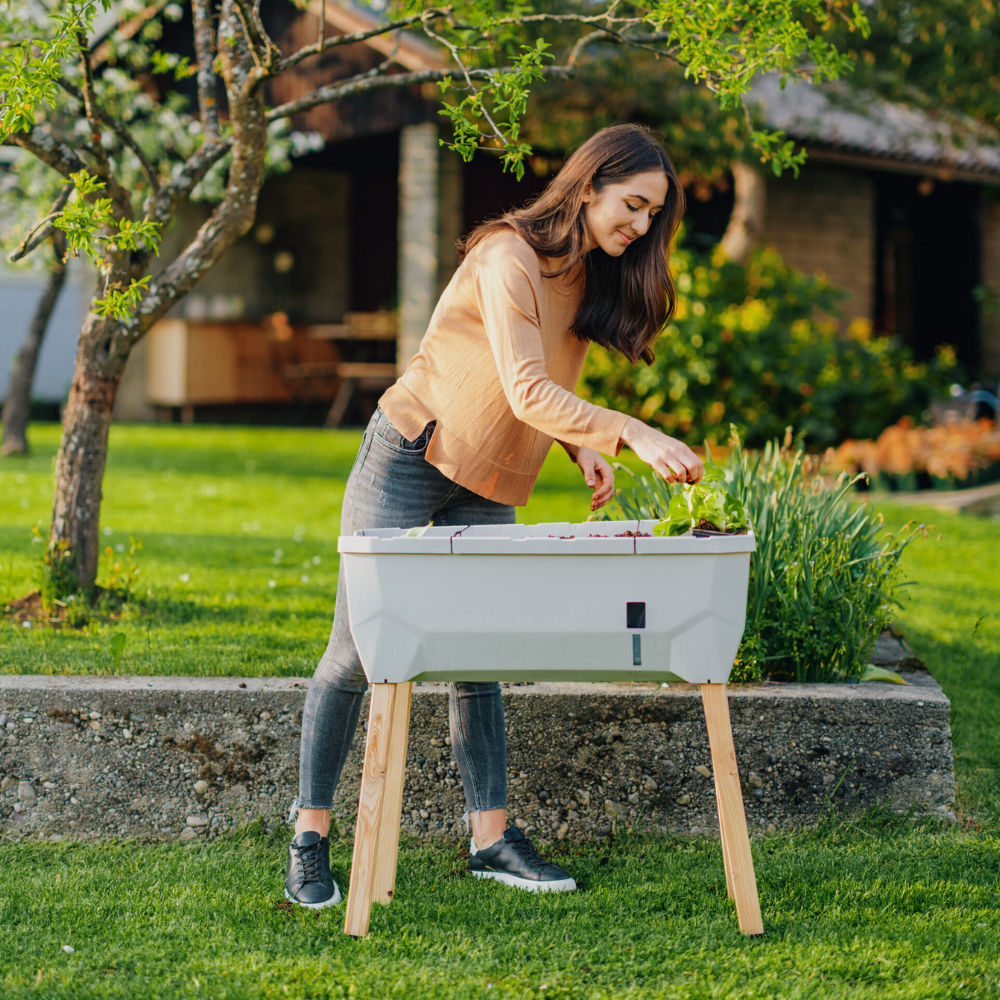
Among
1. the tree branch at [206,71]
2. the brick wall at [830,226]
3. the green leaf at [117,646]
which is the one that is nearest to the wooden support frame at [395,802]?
the green leaf at [117,646]

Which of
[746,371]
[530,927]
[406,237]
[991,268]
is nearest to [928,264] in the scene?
[991,268]

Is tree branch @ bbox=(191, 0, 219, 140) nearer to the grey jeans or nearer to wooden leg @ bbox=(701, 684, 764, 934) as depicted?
the grey jeans

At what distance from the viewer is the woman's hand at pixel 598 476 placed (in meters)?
2.48

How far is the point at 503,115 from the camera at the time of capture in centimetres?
916

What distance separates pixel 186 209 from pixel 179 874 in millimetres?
10993

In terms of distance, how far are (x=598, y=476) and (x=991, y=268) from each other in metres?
12.4

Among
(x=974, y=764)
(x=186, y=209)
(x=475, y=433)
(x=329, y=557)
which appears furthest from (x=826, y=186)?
(x=475, y=433)

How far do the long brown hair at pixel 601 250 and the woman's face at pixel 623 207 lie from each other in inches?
0.5

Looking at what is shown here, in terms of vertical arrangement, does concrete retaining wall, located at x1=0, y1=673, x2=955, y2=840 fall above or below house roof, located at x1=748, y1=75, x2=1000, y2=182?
below

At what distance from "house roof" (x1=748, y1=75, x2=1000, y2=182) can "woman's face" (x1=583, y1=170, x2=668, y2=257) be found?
659 cm

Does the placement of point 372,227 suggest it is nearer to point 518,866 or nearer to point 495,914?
point 518,866

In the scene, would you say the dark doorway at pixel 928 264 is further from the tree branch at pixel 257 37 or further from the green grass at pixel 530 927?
the green grass at pixel 530 927

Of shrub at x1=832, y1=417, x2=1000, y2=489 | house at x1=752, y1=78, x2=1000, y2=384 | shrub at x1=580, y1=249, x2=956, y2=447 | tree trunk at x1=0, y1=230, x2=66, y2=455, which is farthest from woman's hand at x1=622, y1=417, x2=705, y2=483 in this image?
tree trunk at x1=0, y1=230, x2=66, y2=455

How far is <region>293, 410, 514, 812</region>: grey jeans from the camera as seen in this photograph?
2404 millimetres
